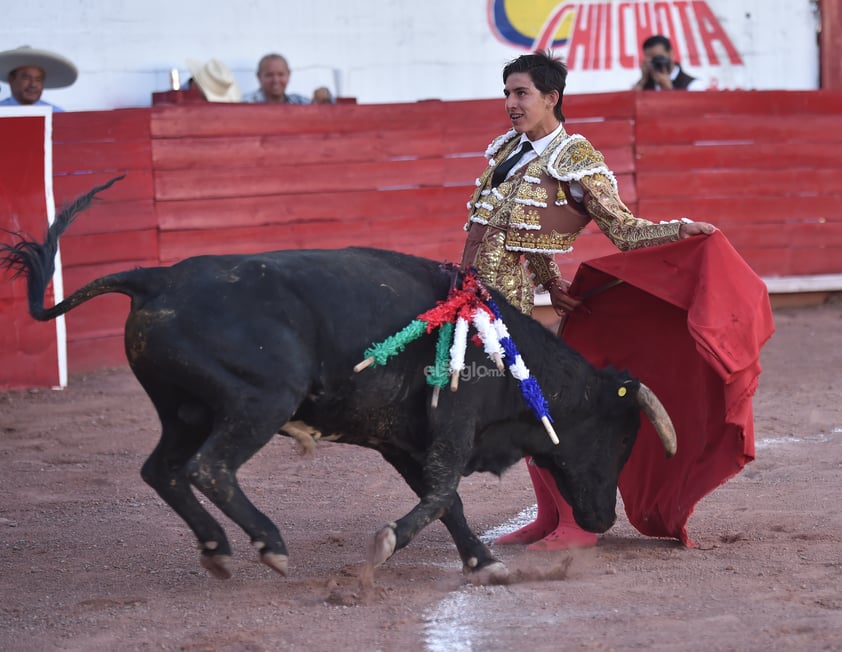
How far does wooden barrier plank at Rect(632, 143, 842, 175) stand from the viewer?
9.00 m

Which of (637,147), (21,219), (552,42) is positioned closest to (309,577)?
(21,219)

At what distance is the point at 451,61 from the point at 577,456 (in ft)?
19.1

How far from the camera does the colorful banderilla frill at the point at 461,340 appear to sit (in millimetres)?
3551

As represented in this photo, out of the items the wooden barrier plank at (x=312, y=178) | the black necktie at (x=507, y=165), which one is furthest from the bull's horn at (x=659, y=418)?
the wooden barrier plank at (x=312, y=178)

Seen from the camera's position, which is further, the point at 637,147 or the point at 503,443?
the point at 637,147

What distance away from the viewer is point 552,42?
375 inches

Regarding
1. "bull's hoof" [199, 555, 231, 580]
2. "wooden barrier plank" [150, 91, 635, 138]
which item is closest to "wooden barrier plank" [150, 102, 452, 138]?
"wooden barrier plank" [150, 91, 635, 138]

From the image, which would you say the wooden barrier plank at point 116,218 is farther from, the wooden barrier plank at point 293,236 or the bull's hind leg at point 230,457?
the bull's hind leg at point 230,457

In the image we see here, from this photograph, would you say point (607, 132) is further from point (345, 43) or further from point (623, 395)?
point (623, 395)

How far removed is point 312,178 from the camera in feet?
26.7

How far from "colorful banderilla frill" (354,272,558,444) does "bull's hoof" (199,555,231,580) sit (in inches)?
24.5

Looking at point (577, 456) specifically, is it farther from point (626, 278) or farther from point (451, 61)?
point (451, 61)

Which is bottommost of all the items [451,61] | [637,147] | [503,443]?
[503,443]

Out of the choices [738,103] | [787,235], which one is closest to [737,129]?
[738,103]
